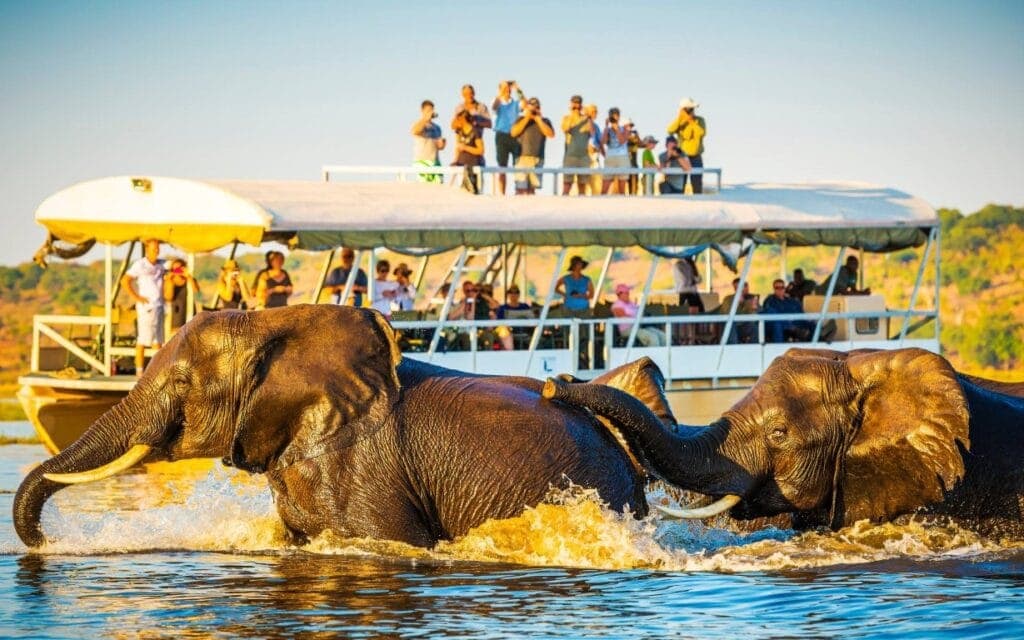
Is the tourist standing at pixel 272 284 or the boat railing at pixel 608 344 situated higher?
the tourist standing at pixel 272 284

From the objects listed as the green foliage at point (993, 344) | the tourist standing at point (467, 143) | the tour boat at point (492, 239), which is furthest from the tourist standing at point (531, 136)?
the green foliage at point (993, 344)

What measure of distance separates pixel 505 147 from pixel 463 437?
1547 cm

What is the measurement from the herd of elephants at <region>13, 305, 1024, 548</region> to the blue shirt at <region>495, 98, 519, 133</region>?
605 inches

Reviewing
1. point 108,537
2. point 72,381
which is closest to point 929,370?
point 108,537

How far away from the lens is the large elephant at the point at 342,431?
34.8ft

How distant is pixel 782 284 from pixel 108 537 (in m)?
15.6

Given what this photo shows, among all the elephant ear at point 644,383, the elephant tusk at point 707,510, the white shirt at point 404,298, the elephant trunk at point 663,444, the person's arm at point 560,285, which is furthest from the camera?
the person's arm at point 560,285

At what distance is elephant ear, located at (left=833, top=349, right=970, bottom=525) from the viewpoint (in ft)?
33.0

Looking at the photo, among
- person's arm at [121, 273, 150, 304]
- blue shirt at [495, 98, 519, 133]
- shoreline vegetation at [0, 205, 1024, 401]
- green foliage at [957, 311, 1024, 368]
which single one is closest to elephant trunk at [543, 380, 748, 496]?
person's arm at [121, 273, 150, 304]

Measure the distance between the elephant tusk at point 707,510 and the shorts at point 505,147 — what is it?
1582 centimetres

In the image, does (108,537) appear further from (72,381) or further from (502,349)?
(502,349)

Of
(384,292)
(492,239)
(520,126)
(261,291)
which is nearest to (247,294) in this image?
(261,291)

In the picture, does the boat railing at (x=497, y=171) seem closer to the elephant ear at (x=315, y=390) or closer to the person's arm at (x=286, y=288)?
the person's arm at (x=286, y=288)

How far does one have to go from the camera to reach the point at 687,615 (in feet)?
31.0
